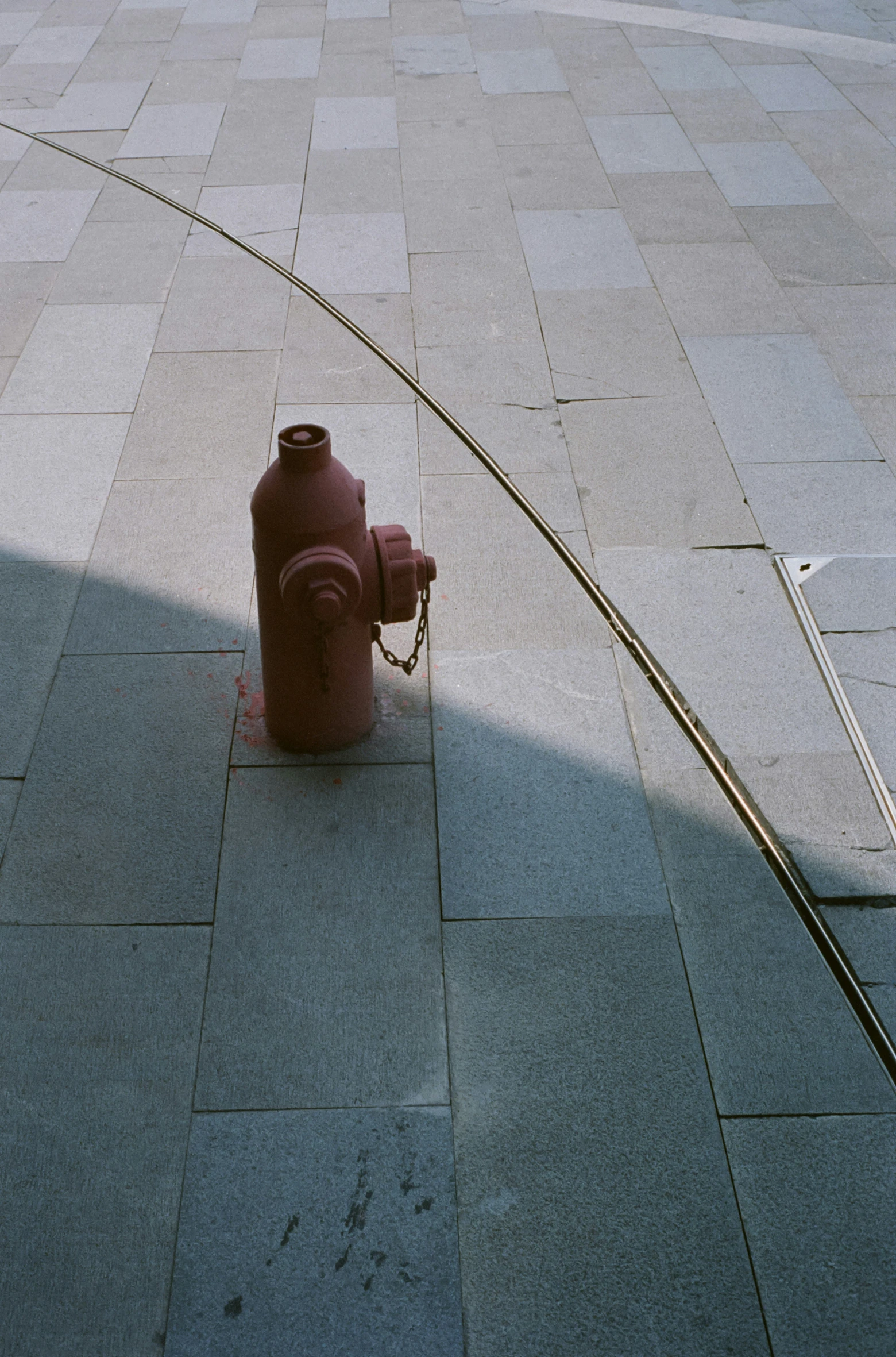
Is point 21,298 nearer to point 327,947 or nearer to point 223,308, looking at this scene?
point 223,308

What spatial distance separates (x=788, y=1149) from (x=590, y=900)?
85cm

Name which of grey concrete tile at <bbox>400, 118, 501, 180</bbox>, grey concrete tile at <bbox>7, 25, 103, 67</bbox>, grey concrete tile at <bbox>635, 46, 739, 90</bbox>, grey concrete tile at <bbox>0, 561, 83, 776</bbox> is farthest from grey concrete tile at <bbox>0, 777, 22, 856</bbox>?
grey concrete tile at <bbox>7, 25, 103, 67</bbox>

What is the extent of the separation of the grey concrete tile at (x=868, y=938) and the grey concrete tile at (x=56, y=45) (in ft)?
33.7

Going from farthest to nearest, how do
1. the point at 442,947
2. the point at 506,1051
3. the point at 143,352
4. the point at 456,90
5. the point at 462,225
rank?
the point at 456,90, the point at 462,225, the point at 143,352, the point at 442,947, the point at 506,1051

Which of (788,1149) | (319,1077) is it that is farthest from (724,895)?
(319,1077)

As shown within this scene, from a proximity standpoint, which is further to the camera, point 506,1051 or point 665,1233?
point 506,1051

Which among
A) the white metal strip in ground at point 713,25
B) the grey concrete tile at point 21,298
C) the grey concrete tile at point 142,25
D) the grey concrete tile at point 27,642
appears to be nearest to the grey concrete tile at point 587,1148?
the grey concrete tile at point 27,642

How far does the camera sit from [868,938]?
10.4ft

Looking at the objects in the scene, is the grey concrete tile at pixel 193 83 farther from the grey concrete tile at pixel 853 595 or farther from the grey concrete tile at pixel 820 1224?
the grey concrete tile at pixel 820 1224

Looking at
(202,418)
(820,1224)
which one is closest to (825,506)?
(202,418)

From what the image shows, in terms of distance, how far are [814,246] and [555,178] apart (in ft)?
6.53

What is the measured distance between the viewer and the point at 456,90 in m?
9.46

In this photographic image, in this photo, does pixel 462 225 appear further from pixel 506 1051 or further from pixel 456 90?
pixel 506 1051

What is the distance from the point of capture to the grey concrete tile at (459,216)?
23.5 ft
